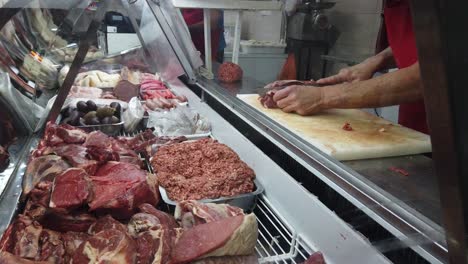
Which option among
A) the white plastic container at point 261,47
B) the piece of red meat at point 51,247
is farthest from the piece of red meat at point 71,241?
the white plastic container at point 261,47

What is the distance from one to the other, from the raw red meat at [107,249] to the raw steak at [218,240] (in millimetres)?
152

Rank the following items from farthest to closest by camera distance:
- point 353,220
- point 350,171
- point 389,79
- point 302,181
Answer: point 389,79, point 302,181, point 350,171, point 353,220

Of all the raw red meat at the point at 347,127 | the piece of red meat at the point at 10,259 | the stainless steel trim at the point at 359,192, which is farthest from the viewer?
the raw red meat at the point at 347,127

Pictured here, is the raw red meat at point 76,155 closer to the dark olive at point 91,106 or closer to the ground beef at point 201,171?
the ground beef at point 201,171

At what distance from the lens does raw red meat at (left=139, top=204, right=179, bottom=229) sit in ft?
4.73

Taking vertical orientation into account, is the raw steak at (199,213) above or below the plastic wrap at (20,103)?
below

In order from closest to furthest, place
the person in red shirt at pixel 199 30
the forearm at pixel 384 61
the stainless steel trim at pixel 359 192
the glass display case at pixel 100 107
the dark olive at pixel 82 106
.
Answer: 1. the stainless steel trim at pixel 359 192
2. the glass display case at pixel 100 107
3. the dark olive at pixel 82 106
4. the forearm at pixel 384 61
5. the person in red shirt at pixel 199 30

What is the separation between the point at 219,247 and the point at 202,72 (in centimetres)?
203

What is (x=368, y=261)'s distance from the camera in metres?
1.08

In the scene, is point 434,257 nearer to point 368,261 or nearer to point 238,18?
point 368,261

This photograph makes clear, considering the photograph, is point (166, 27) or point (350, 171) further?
point (166, 27)

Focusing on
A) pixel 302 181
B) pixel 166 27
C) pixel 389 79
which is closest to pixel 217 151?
pixel 302 181

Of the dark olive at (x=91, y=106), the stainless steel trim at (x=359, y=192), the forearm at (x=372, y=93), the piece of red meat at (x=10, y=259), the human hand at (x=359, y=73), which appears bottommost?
the piece of red meat at (x=10, y=259)

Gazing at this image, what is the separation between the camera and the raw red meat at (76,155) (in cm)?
167
